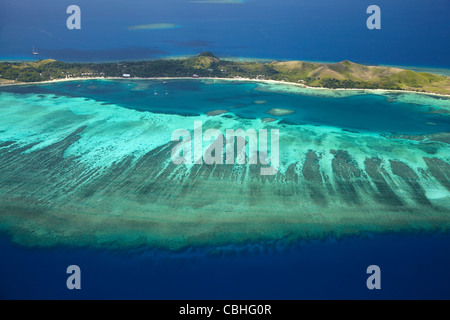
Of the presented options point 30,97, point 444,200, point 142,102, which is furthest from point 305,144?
point 30,97

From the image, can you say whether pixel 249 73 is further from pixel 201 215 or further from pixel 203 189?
pixel 201 215

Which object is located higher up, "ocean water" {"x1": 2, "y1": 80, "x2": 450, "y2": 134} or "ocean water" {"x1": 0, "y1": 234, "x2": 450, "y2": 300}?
"ocean water" {"x1": 2, "y1": 80, "x2": 450, "y2": 134}

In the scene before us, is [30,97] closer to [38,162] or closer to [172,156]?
[38,162]

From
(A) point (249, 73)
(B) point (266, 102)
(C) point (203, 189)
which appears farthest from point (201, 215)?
(A) point (249, 73)

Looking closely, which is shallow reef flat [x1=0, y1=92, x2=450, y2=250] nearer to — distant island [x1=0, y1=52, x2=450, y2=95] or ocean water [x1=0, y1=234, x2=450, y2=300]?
ocean water [x1=0, y1=234, x2=450, y2=300]

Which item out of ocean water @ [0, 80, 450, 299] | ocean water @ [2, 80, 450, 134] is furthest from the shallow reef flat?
ocean water @ [2, 80, 450, 134]

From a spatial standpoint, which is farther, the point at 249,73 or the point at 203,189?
the point at 249,73
